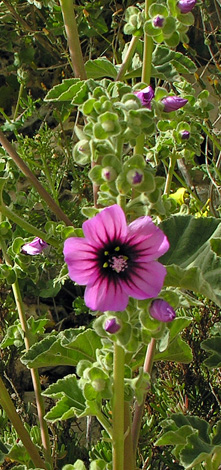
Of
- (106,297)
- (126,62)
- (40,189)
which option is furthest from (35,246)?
(106,297)

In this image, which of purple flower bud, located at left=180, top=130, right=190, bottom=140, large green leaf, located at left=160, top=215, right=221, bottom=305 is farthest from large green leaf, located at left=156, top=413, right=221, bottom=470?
purple flower bud, located at left=180, top=130, right=190, bottom=140

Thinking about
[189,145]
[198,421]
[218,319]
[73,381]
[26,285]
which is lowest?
[218,319]

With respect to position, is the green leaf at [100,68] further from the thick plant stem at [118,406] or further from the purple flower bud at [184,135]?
the thick plant stem at [118,406]

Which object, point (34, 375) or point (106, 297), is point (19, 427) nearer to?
point (34, 375)

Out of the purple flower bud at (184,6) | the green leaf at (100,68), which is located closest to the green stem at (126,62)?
the green leaf at (100,68)

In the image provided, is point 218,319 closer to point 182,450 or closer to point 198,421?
point 198,421

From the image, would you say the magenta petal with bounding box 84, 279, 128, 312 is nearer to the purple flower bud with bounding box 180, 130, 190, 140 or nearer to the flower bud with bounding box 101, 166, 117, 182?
the flower bud with bounding box 101, 166, 117, 182

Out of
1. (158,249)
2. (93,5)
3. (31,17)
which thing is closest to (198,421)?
(158,249)
